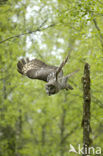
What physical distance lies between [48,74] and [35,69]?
44.2 inches

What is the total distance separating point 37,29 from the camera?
7.11m

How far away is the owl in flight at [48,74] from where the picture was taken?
5598 mm

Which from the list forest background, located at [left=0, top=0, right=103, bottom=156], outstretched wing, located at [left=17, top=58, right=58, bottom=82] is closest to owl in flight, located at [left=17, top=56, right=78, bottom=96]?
outstretched wing, located at [left=17, top=58, right=58, bottom=82]

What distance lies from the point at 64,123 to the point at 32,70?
27.0 feet

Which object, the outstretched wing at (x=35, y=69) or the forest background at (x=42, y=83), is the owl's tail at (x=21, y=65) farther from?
the forest background at (x=42, y=83)

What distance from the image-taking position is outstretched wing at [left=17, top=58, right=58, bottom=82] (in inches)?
259

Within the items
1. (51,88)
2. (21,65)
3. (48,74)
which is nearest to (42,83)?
(21,65)

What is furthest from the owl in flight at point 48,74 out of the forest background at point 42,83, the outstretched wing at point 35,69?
the forest background at point 42,83

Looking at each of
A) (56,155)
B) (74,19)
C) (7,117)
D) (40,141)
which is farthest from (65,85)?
(40,141)

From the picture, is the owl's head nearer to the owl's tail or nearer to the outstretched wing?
the outstretched wing

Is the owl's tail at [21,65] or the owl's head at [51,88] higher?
the owl's head at [51,88]

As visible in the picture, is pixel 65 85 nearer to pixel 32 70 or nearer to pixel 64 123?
pixel 32 70

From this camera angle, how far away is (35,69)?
24.2 feet

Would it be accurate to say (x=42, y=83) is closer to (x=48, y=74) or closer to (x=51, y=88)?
(x=48, y=74)
